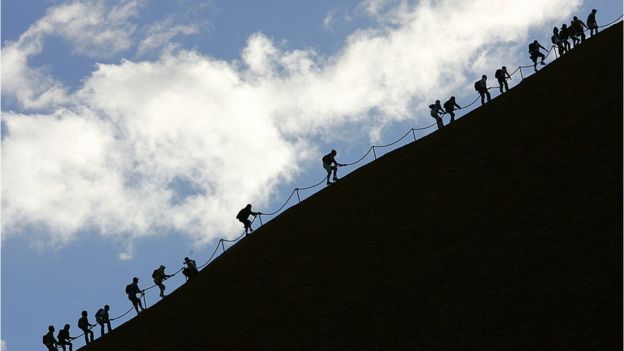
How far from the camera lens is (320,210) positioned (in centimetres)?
3969

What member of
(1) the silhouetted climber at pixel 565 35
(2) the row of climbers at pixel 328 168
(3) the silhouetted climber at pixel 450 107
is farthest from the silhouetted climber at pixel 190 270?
(1) the silhouetted climber at pixel 565 35

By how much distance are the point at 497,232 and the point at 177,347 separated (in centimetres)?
1186

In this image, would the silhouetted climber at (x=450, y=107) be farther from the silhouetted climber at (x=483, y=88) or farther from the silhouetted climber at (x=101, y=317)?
the silhouetted climber at (x=101, y=317)

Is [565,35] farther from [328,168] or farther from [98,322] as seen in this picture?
[98,322]

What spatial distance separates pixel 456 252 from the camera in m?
30.1

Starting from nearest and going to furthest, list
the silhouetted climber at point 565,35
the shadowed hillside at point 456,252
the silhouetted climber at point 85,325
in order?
the shadowed hillside at point 456,252 < the silhouetted climber at point 85,325 < the silhouetted climber at point 565,35

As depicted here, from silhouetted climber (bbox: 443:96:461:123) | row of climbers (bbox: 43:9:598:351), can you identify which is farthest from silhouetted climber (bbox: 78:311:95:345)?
silhouetted climber (bbox: 443:96:461:123)

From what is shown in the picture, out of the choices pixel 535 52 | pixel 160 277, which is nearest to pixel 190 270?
pixel 160 277

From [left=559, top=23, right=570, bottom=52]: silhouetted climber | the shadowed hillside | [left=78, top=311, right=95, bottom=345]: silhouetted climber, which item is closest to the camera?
the shadowed hillside

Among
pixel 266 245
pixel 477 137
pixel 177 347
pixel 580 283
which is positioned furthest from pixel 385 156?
pixel 580 283

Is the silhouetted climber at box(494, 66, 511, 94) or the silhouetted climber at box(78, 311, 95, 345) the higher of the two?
the silhouetted climber at box(494, 66, 511, 94)

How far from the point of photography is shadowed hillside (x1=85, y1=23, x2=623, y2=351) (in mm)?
25500

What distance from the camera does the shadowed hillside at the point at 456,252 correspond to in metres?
25.5

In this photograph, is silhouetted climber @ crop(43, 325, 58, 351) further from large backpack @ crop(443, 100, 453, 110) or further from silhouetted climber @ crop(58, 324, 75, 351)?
large backpack @ crop(443, 100, 453, 110)
